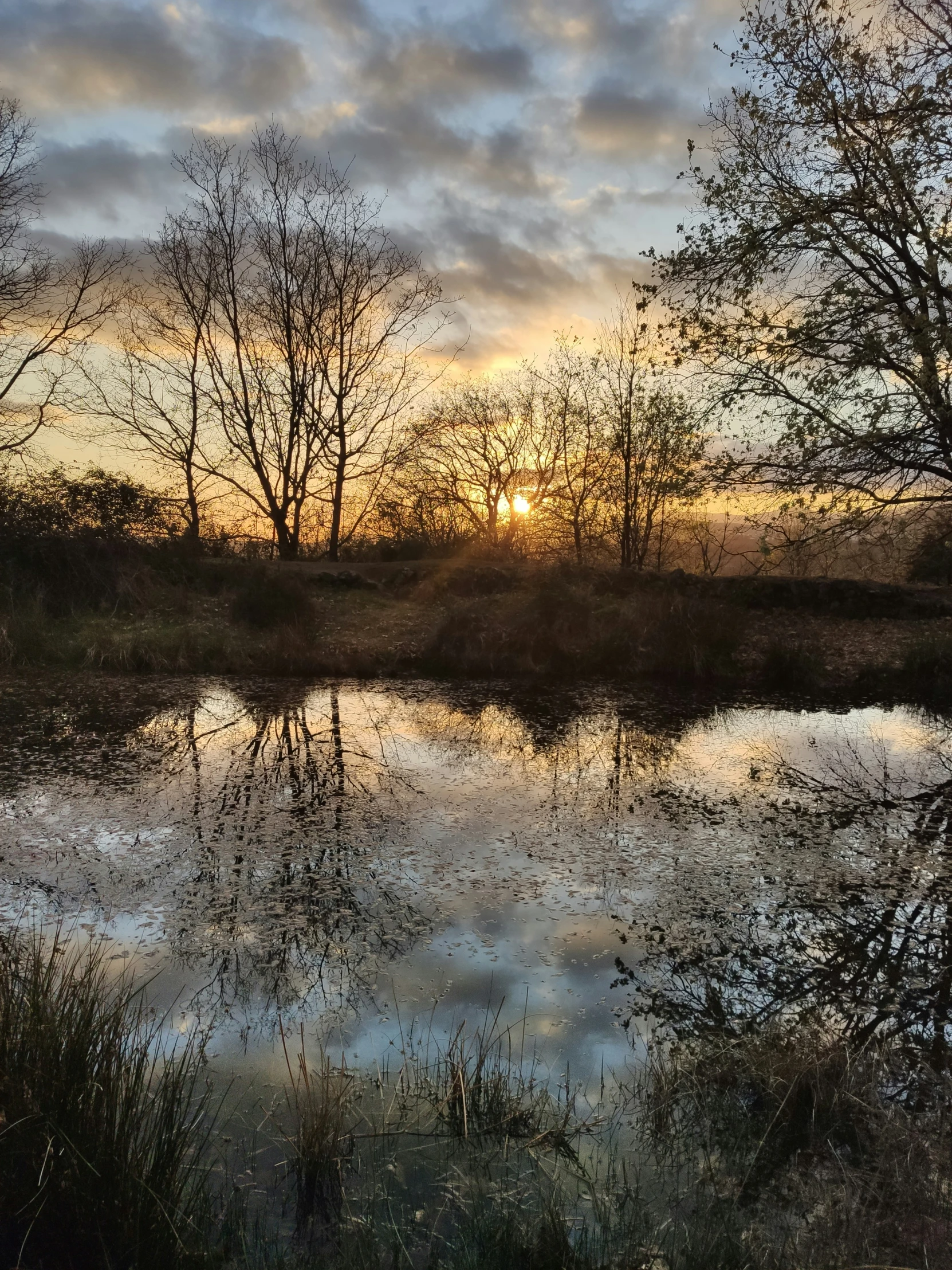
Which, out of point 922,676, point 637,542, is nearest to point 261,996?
point 922,676

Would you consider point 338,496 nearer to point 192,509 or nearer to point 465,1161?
point 192,509

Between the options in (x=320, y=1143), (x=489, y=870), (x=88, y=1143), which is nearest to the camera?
(x=88, y=1143)

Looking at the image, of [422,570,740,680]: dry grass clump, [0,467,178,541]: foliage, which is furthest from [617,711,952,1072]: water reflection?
[0,467,178,541]: foliage

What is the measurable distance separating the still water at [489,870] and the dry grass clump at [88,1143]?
546 mm

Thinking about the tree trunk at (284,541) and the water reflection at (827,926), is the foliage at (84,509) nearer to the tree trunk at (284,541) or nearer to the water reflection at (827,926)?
the tree trunk at (284,541)

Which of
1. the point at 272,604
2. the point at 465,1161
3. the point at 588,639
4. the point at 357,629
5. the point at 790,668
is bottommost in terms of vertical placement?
the point at 465,1161

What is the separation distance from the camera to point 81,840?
17.9 feet

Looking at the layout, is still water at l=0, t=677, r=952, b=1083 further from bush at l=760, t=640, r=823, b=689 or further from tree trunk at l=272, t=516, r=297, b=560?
tree trunk at l=272, t=516, r=297, b=560

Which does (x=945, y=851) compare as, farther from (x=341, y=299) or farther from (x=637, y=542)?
(x=341, y=299)

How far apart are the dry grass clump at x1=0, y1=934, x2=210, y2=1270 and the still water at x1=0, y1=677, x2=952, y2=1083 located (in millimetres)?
546

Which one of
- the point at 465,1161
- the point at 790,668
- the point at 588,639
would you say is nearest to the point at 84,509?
the point at 588,639

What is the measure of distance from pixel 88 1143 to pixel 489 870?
2906 millimetres

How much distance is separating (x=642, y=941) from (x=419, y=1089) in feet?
5.20

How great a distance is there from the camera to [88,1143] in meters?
2.48
